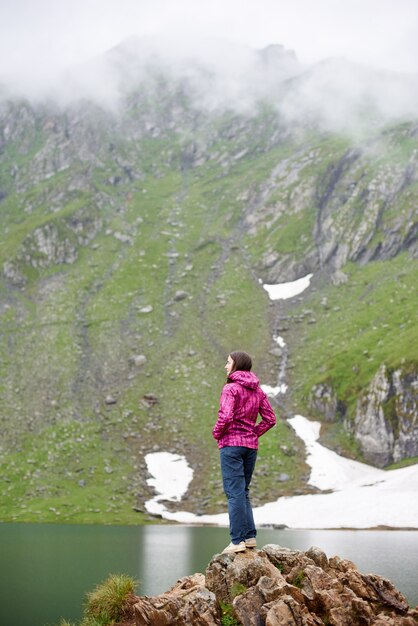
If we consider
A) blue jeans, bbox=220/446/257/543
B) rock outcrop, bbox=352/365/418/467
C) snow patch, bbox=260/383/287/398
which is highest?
snow patch, bbox=260/383/287/398

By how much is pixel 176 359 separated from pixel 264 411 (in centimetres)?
11556

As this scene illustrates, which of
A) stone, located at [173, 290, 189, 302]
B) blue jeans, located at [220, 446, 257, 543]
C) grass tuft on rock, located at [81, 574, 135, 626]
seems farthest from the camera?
stone, located at [173, 290, 189, 302]

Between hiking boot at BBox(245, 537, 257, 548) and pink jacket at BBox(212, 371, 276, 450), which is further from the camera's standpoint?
hiking boot at BBox(245, 537, 257, 548)

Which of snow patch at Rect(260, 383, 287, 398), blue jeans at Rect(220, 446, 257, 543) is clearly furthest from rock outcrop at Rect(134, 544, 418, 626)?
snow patch at Rect(260, 383, 287, 398)

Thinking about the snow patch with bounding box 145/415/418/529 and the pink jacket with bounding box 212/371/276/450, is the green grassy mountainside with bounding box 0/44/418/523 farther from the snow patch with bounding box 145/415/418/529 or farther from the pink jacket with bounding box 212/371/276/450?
the pink jacket with bounding box 212/371/276/450

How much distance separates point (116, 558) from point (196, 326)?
96.0m

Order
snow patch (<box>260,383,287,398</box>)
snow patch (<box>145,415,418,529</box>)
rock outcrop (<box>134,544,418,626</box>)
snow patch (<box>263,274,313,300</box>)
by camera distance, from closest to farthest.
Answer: rock outcrop (<box>134,544,418,626</box>), snow patch (<box>145,415,418,529</box>), snow patch (<box>260,383,287,398</box>), snow patch (<box>263,274,313,300</box>)

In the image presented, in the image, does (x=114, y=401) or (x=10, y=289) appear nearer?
(x=114, y=401)

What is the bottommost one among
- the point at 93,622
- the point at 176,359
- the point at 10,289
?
the point at 93,622

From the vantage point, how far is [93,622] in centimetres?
1666

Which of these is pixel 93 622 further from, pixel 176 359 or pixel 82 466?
pixel 176 359

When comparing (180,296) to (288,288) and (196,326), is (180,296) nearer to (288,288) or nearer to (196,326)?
(196,326)

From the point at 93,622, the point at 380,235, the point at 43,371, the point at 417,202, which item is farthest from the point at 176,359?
the point at 93,622

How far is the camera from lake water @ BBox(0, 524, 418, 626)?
32906mm
